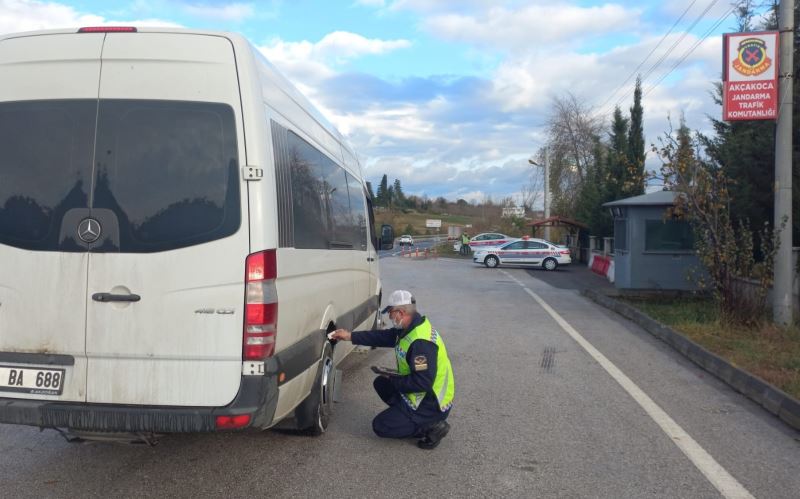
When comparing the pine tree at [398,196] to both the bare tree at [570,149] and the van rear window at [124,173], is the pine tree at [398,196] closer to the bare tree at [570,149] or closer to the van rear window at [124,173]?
the bare tree at [570,149]

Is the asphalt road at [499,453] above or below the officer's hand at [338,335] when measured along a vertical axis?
below

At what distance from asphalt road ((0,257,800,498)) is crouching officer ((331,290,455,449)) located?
0.16 metres

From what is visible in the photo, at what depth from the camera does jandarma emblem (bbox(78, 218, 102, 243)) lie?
3.96 metres

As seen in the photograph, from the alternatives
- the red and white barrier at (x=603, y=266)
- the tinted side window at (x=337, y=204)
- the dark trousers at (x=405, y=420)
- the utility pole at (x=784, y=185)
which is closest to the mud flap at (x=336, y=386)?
the dark trousers at (x=405, y=420)

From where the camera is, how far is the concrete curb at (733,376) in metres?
6.26

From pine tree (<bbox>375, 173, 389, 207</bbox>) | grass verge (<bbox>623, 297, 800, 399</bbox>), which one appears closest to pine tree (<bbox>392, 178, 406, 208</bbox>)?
pine tree (<bbox>375, 173, 389, 207</bbox>)

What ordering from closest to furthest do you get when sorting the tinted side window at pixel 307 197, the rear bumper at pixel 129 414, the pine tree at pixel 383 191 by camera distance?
the rear bumper at pixel 129 414 → the tinted side window at pixel 307 197 → the pine tree at pixel 383 191

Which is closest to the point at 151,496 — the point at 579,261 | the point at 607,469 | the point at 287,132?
the point at 287,132

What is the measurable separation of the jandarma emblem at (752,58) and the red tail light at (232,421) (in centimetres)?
944

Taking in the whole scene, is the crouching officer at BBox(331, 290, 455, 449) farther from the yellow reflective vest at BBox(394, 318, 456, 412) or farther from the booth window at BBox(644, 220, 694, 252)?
the booth window at BBox(644, 220, 694, 252)

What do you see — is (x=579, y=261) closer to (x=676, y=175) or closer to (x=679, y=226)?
(x=679, y=226)

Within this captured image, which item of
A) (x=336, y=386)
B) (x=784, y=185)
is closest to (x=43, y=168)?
(x=336, y=386)

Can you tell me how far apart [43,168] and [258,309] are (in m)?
1.50

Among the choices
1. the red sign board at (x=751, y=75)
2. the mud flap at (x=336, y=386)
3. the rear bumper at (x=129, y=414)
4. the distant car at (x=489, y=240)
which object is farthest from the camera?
the distant car at (x=489, y=240)
